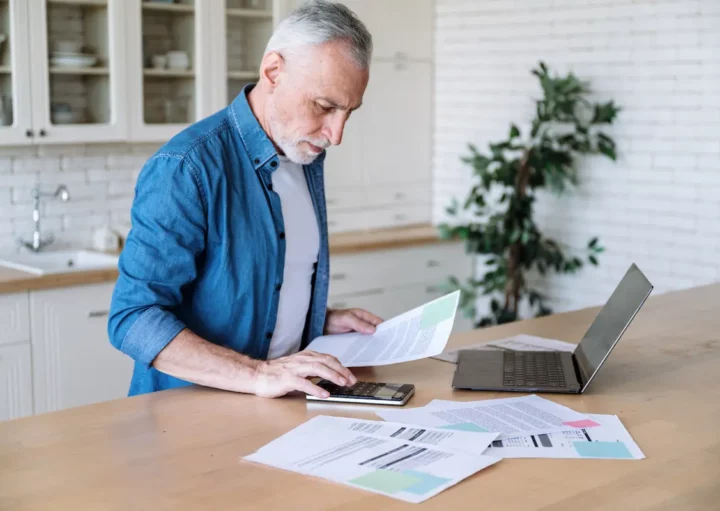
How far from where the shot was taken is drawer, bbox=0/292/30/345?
3586mm

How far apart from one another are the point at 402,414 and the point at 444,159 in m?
3.76

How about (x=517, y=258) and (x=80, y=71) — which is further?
(x=517, y=258)

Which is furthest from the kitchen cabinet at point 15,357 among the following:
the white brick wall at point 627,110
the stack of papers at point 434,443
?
the white brick wall at point 627,110

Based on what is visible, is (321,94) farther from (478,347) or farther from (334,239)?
(334,239)

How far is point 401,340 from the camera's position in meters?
2.10

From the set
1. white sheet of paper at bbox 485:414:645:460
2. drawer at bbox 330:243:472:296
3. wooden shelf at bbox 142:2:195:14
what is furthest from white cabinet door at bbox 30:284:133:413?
white sheet of paper at bbox 485:414:645:460

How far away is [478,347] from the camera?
2.35 metres

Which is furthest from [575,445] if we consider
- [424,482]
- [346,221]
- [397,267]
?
[346,221]

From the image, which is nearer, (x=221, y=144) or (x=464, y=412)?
(x=464, y=412)

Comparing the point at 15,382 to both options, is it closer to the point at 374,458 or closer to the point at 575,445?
the point at 374,458

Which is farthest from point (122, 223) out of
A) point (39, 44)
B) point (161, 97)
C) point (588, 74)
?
point (588, 74)

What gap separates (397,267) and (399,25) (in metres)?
1.35

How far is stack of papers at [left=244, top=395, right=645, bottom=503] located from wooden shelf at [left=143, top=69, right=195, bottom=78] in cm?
285

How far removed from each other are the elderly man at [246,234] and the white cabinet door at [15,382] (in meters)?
1.65
